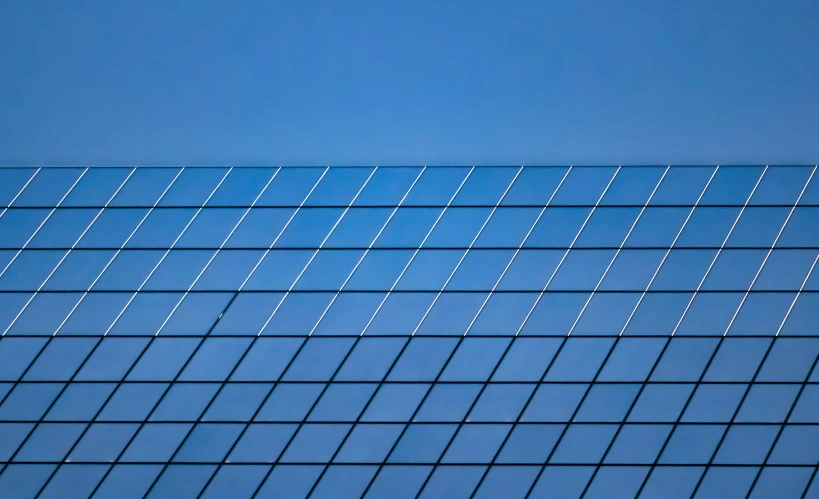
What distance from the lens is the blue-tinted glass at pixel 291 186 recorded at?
57.6ft

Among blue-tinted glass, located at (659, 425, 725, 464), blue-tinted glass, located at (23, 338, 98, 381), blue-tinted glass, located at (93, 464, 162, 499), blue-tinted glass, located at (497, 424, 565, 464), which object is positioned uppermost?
blue-tinted glass, located at (23, 338, 98, 381)

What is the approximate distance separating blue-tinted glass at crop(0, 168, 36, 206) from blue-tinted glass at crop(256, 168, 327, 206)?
143 inches

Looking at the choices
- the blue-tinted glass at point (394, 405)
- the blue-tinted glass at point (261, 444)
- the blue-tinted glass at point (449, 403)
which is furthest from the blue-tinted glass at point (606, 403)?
the blue-tinted glass at point (261, 444)

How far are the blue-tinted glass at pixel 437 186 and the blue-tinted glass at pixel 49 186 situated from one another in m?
5.19

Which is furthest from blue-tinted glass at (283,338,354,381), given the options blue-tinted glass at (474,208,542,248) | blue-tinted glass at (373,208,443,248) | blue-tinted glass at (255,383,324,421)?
blue-tinted glass at (474,208,542,248)

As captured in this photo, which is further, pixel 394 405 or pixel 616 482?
pixel 394 405

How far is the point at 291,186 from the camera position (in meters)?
17.6

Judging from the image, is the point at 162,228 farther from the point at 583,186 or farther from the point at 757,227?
the point at 757,227

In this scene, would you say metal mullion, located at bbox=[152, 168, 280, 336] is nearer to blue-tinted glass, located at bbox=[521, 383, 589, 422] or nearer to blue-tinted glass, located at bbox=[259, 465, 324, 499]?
blue-tinted glass, located at bbox=[259, 465, 324, 499]

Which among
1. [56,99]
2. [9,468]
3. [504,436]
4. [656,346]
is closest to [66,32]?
[56,99]

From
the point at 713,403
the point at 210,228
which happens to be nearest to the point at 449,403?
the point at 713,403

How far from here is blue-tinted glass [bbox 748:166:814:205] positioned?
17.4 m

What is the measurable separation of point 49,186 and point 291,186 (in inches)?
150

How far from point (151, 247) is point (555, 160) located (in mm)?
6431
